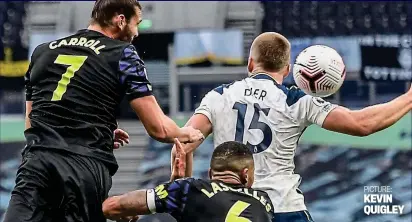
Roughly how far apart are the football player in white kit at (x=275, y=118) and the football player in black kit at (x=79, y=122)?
65 cm

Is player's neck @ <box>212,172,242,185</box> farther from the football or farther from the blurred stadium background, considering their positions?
the blurred stadium background

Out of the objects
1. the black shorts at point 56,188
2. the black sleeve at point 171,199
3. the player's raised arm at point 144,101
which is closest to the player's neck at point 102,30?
the player's raised arm at point 144,101

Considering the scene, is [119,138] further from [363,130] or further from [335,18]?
[335,18]

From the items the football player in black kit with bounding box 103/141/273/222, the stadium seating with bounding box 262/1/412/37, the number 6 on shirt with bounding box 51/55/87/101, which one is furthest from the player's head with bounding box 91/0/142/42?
the stadium seating with bounding box 262/1/412/37

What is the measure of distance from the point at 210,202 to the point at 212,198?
2 cm

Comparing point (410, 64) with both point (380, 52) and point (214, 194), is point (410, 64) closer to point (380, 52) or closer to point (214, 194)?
point (380, 52)

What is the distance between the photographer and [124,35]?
4.61m

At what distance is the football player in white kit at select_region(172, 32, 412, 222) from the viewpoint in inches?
193

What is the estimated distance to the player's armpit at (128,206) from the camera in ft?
13.7

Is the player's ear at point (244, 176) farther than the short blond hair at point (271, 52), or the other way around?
the short blond hair at point (271, 52)

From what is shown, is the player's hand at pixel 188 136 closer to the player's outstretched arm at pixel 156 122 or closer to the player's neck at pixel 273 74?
the player's outstretched arm at pixel 156 122

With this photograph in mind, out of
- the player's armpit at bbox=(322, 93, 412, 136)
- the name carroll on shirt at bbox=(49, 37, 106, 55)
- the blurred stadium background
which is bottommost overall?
the blurred stadium background

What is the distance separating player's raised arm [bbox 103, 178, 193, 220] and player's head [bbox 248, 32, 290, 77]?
1.26 metres

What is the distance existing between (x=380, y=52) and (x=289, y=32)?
1709 mm
